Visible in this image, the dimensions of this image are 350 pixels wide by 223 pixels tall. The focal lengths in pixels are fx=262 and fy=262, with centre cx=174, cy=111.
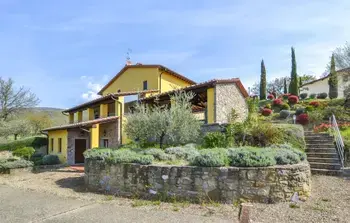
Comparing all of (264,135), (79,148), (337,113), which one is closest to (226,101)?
(264,135)

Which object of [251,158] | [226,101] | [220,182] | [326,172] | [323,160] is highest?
[226,101]

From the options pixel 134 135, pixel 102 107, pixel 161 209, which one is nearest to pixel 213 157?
pixel 161 209

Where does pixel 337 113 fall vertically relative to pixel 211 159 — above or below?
above

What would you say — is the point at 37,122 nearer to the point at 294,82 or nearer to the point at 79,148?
the point at 79,148

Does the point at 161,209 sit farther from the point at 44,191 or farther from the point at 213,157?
the point at 44,191

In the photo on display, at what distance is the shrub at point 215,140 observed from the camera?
11.8 m

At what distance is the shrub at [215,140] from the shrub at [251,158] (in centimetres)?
360

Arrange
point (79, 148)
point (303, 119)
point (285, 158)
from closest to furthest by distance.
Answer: point (285, 158)
point (303, 119)
point (79, 148)

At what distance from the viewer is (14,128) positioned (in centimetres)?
3198

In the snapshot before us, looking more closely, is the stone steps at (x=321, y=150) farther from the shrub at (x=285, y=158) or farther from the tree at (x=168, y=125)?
the tree at (x=168, y=125)

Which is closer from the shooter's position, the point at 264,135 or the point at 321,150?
the point at 321,150

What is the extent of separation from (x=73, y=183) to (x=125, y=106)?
9778mm

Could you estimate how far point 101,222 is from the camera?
6.22 meters

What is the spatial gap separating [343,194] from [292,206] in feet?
6.33
